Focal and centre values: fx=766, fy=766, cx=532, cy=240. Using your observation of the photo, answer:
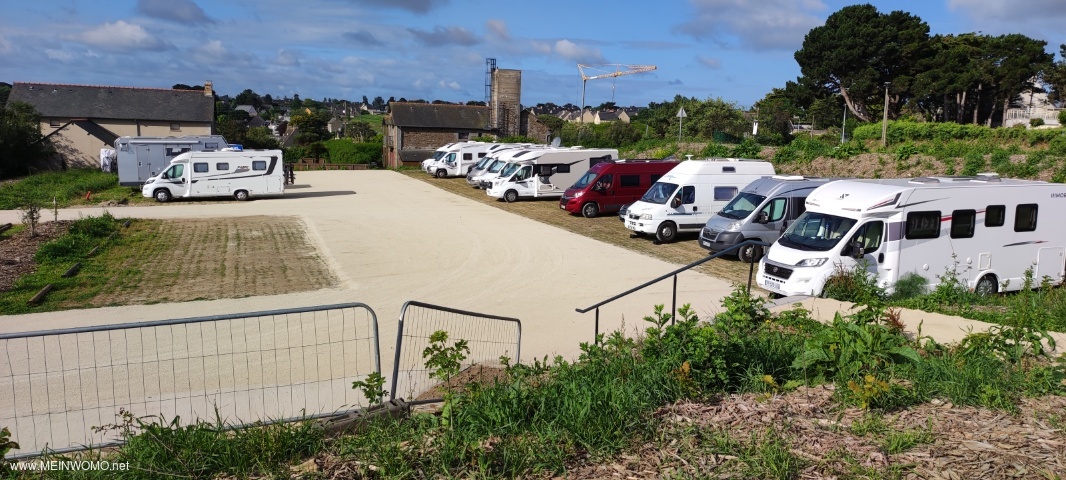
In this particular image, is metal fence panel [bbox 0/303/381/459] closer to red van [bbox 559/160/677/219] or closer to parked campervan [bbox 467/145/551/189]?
red van [bbox 559/160/677/219]

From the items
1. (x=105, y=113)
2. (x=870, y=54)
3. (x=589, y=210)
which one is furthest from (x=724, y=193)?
(x=105, y=113)

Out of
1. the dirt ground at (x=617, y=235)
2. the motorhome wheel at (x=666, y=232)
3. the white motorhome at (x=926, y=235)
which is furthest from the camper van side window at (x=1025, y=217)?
the motorhome wheel at (x=666, y=232)

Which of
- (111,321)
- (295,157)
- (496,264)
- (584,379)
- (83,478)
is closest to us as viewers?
(83,478)

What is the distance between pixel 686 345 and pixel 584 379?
0.88 meters

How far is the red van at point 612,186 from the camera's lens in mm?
26422

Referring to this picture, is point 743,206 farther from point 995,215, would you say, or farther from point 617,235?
point 995,215

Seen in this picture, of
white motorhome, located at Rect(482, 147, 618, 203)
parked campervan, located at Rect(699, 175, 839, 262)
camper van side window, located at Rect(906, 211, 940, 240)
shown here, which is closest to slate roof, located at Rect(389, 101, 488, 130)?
white motorhome, located at Rect(482, 147, 618, 203)

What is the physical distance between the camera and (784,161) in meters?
31.4

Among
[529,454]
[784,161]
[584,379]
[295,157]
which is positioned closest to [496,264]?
[584,379]

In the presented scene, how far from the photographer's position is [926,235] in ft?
43.9

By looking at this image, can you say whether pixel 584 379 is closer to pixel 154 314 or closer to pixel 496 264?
pixel 154 314

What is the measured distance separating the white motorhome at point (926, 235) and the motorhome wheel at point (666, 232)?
711cm

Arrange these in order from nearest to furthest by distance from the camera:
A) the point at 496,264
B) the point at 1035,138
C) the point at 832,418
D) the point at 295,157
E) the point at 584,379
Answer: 1. the point at 832,418
2. the point at 584,379
3. the point at 496,264
4. the point at 1035,138
5. the point at 295,157

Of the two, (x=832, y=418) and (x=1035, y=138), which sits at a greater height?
(x=1035, y=138)
